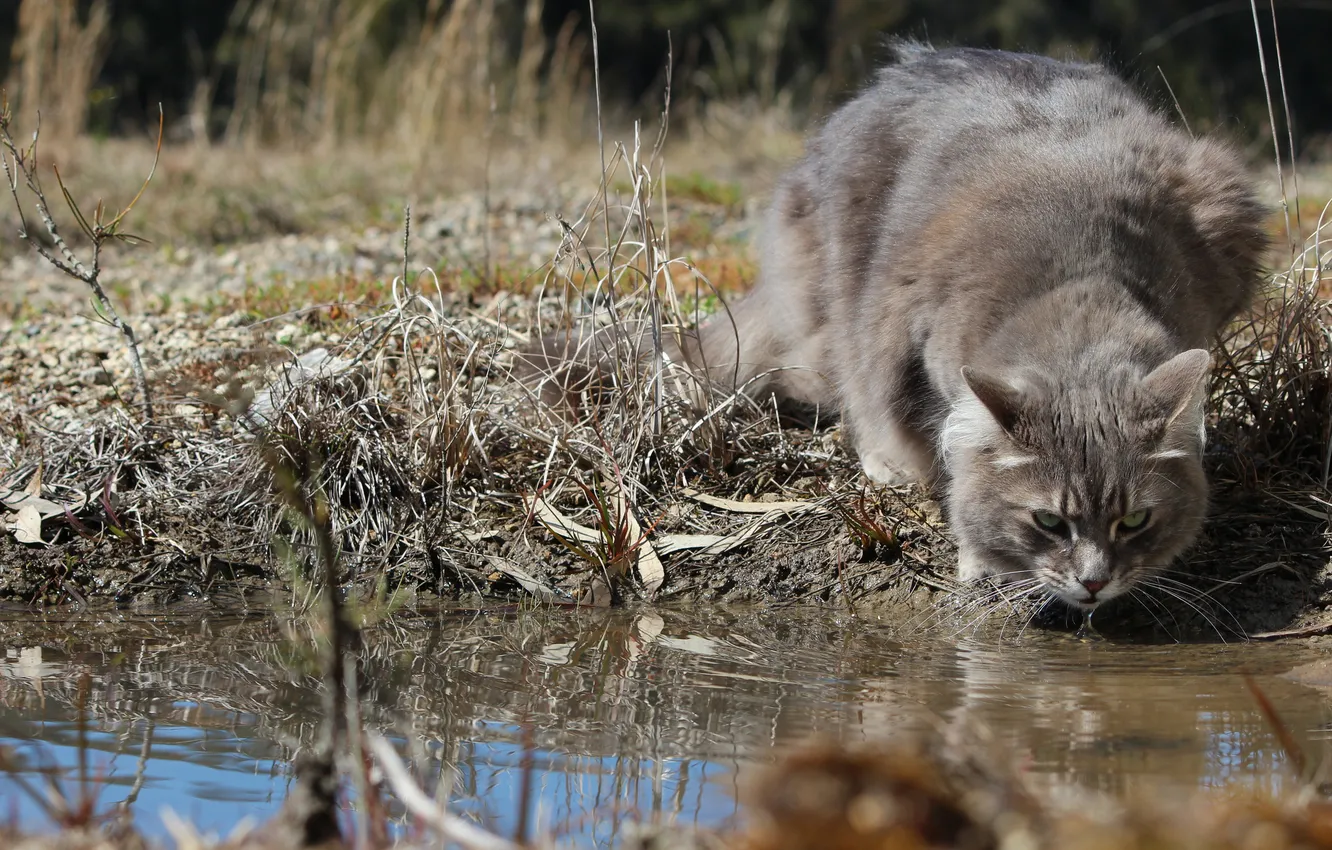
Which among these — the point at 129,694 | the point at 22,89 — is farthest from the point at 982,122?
the point at 22,89

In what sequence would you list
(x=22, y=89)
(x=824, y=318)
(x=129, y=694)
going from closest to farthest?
(x=129, y=694), (x=824, y=318), (x=22, y=89)

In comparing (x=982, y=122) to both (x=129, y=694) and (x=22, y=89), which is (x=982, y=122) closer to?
(x=129, y=694)

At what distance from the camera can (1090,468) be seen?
2943mm

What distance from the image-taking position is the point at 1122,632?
10.5ft

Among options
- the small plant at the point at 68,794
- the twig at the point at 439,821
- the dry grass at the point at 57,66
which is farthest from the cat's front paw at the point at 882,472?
the dry grass at the point at 57,66

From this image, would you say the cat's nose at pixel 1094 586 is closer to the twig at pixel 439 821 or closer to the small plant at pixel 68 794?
the twig at pixel 439 821

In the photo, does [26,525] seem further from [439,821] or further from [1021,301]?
[1021,301]

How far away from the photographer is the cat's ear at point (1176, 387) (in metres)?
2.79

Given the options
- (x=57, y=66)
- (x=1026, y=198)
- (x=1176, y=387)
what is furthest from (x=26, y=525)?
(x=57, y=66)

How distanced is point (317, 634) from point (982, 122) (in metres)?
2.24

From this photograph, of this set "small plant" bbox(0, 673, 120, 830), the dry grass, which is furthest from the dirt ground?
the dry grass

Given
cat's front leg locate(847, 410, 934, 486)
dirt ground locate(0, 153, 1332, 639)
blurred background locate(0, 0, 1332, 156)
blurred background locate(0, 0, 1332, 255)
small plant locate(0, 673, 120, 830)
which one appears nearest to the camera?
small plant locate(0, 673, 120, 830)

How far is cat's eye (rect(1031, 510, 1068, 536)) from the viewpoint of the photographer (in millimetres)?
3051

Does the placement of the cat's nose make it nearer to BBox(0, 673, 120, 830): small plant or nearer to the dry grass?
BBox(0, 673, 120, 830): small plant
